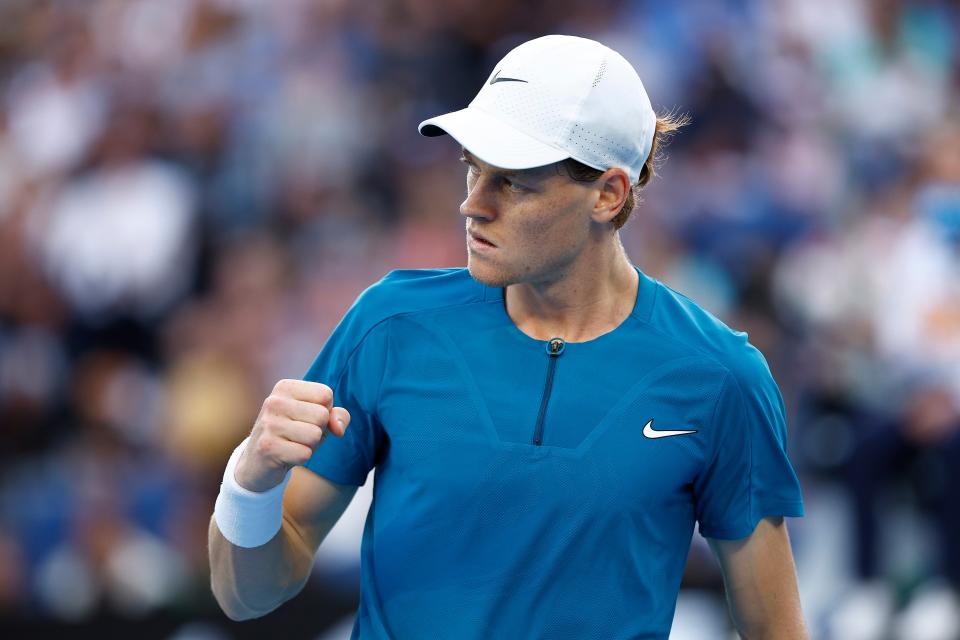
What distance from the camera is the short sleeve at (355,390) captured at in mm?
2697

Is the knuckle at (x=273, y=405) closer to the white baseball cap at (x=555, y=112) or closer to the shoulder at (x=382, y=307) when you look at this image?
the shoulder at (x=382, y=307)

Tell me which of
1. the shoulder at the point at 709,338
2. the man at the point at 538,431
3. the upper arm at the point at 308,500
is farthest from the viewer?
the upper arm at the point at 308,500

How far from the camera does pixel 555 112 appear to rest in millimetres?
2588

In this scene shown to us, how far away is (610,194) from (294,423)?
0.75m

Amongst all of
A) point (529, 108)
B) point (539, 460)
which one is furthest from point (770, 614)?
point (529, 108)

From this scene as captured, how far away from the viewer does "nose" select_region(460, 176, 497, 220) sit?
259 centimetres

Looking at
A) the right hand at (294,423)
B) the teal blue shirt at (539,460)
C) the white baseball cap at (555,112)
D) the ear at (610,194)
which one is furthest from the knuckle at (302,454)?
the ear at (610,194)

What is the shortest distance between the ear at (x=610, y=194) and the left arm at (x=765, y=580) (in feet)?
2.11

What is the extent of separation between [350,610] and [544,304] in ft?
9.27

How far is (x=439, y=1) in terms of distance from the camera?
27.3 feet

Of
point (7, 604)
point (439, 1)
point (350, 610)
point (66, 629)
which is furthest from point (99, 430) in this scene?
point (439, 1)

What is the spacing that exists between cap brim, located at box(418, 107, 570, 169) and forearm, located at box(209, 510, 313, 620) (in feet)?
2.65

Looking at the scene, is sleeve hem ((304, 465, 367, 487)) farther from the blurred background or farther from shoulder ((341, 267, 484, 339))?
the blurred background

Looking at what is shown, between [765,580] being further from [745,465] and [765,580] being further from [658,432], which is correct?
[658,432]
